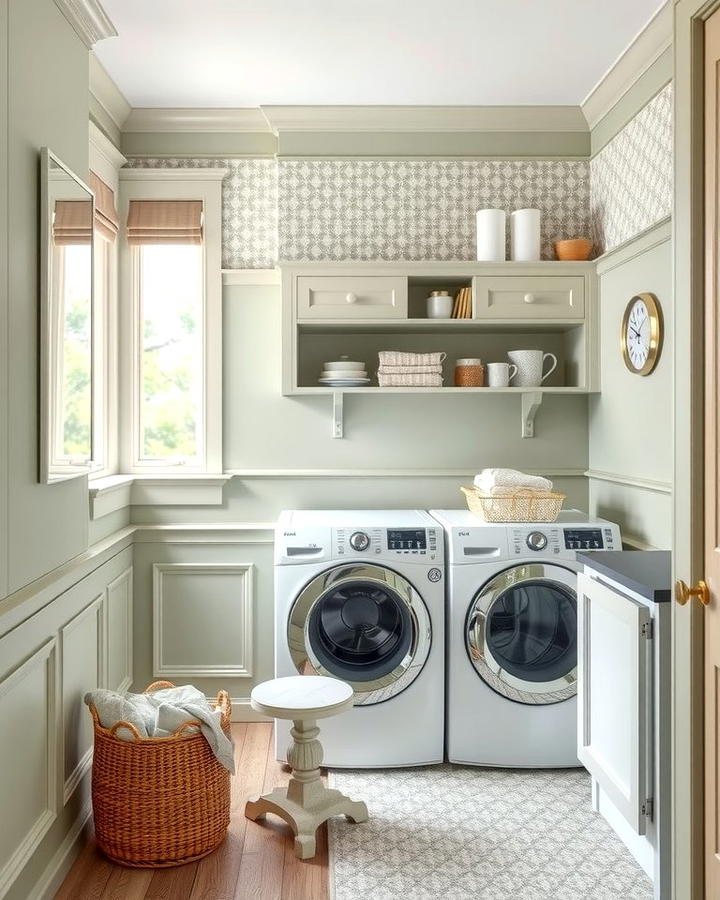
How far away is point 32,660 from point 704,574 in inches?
64.5

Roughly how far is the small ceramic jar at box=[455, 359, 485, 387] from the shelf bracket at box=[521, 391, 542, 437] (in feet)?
0.76

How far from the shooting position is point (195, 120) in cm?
369

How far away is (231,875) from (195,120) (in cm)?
298

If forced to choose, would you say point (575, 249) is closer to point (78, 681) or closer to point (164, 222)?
point (164, 222)

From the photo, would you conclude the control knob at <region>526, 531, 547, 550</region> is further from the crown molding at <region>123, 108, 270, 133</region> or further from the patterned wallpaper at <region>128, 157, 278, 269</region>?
the crown molding at <region>123, 108, 270, 133</region>

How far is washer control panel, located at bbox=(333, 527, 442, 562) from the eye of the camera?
3.14 m

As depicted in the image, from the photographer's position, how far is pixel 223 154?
3.74 m

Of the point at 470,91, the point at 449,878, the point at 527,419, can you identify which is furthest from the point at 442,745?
the point at 470,91

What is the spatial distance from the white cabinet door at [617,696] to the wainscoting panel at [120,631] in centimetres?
171

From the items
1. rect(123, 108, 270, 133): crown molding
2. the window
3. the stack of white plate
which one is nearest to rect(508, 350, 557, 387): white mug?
the stack of white plate

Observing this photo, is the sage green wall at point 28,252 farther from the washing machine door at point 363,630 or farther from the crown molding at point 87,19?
the washing machine door at point 363,630

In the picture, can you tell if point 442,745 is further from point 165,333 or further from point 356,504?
point 165,333

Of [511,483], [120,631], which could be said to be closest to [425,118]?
[511,483]

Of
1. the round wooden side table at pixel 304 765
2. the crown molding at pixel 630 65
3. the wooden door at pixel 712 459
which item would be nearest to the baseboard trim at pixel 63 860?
the round wooden side table at pixel 304 765
